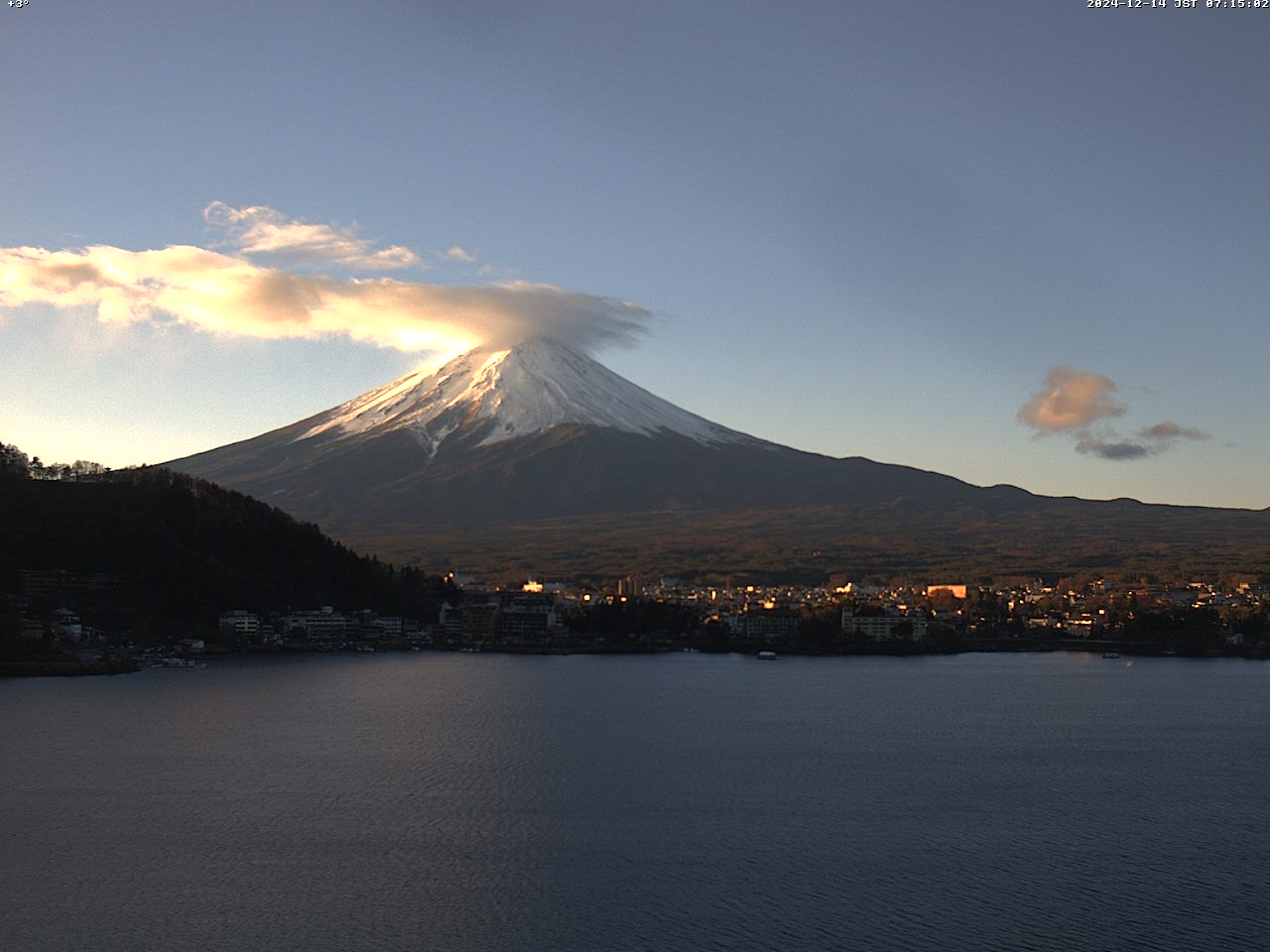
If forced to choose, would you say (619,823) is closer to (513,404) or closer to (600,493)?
(600,493)

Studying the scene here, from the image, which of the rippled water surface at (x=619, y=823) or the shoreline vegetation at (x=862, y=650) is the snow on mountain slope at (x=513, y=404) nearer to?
the shoreline vegetation at (x=862, y=650)

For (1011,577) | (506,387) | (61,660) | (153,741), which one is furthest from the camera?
(506,387)

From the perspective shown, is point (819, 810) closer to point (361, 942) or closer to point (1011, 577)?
point (361, 942)

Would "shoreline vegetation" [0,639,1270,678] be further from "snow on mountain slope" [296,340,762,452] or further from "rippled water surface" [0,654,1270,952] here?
"snow on mountain slope" [296,340,762,452]

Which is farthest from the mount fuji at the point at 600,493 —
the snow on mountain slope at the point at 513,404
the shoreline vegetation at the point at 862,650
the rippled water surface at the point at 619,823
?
the rippled water surface at the point at 619,823

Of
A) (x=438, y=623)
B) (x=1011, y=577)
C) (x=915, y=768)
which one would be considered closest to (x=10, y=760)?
(x=915, y=768)

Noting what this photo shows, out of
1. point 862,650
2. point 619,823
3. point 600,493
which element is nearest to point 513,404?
point 600,493
